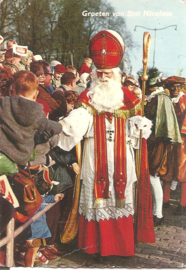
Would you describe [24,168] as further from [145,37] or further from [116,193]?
[145,37]

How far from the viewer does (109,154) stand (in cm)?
507

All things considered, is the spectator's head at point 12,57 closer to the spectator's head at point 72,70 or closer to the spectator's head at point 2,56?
the spectator's head at point 2,56

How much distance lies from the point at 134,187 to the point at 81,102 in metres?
1.28

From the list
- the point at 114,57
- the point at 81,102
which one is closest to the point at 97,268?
the point at 81,102

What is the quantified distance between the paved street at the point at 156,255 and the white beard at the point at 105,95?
151 cm

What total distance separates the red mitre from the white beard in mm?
179

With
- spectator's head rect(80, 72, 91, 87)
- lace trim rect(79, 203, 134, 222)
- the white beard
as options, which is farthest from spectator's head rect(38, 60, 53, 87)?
lace trim rect(79, 203, 134, 222)

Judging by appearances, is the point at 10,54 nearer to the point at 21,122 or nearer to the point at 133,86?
the point at 21,122

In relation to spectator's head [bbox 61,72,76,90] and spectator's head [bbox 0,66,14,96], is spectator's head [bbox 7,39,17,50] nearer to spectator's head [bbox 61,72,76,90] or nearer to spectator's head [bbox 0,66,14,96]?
spectator's head [bbox 0,66,14,96]

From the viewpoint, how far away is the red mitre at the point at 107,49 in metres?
4.94

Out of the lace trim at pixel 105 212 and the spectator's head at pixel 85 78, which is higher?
the spectator's head at pixel 85 78

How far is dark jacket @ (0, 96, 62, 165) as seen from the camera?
4.68 metres

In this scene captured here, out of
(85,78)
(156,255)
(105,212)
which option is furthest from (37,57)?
(156,255)

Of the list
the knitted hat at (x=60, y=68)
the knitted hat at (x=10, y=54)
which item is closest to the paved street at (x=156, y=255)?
the knitted hat at (x=60, y=68)
